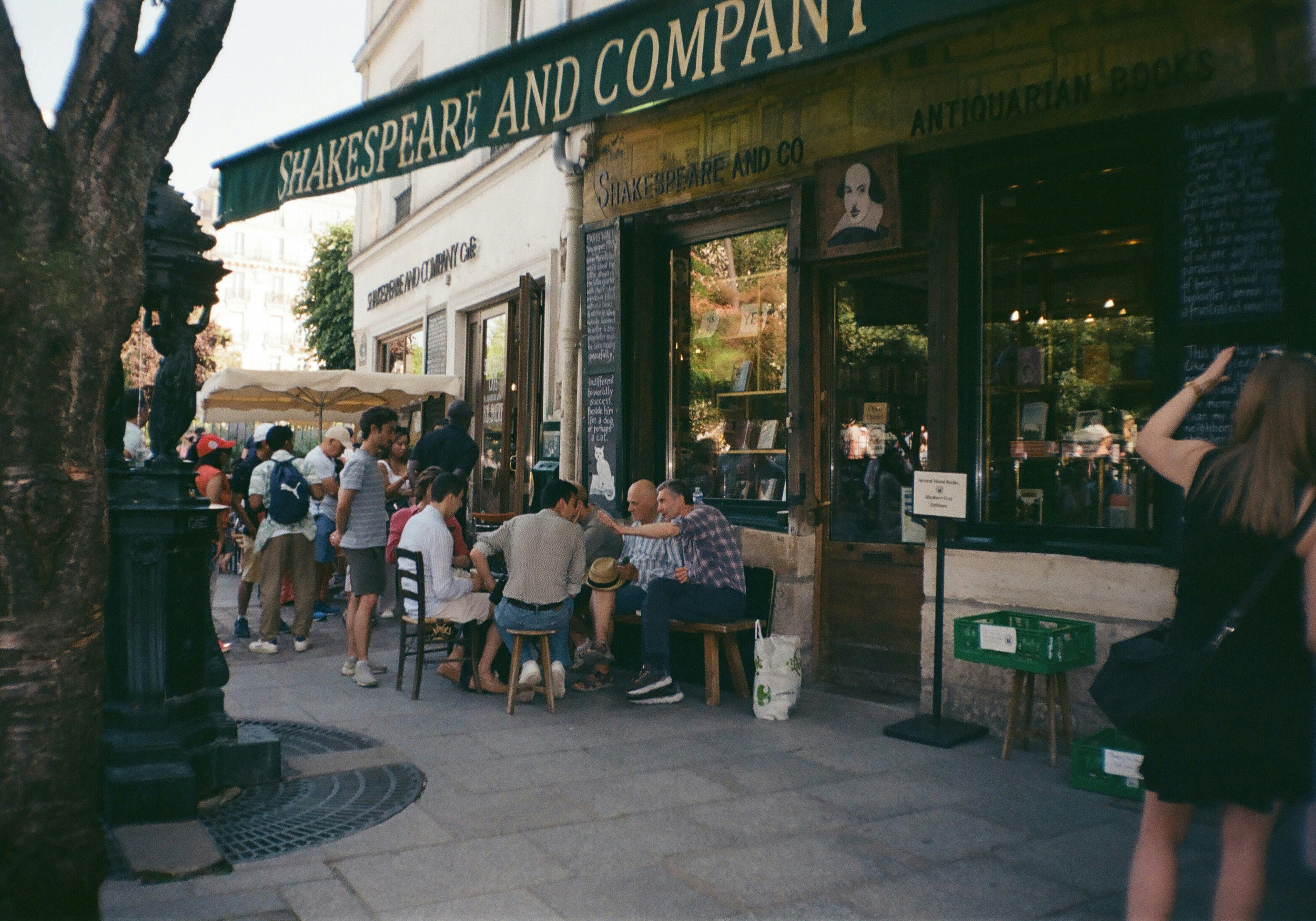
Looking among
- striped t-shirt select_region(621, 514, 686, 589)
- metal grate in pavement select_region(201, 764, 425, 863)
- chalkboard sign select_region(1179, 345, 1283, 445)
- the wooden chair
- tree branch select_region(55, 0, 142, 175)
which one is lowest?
metal grate in pavement select_region(201, 764, 425, 863)

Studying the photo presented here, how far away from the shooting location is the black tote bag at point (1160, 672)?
8.73 ft

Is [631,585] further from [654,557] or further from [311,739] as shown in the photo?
[311,739]

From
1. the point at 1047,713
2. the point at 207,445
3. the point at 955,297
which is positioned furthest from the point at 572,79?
the point at 207,445

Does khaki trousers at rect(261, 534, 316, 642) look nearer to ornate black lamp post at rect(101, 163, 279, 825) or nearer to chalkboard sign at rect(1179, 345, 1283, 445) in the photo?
ornate black lamp post at rect(101, 163, 279, 825)

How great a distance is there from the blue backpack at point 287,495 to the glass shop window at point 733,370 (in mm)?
2873

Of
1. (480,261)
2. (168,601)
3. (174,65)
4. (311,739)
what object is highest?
(480,261)

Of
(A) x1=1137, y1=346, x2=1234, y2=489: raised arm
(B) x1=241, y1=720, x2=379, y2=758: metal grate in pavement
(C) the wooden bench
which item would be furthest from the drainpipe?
(A) x1=1137, y1=346, x2=1234, y2=489: raised arm

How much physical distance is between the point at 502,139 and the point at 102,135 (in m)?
3.28

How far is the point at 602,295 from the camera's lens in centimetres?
843

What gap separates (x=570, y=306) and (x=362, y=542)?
2.83 m

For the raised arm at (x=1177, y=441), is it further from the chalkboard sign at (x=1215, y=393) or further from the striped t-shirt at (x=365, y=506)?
the striped t-shirt at (x=365, y=506)

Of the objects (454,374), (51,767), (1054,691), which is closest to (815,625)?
(1054,691)

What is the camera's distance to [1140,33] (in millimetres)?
5273

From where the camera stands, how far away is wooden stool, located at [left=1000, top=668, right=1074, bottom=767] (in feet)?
16.7
